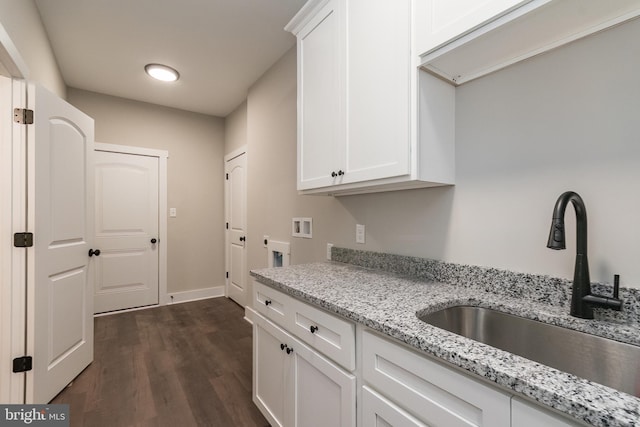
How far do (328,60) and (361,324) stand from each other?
1371mm

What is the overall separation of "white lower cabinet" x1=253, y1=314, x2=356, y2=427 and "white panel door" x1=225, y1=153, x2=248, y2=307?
205 centimetres

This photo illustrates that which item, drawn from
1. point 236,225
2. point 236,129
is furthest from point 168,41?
point 236,225

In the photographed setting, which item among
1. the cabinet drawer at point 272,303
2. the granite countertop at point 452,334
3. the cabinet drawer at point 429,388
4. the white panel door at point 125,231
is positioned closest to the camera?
the granite countertop at point 452,334

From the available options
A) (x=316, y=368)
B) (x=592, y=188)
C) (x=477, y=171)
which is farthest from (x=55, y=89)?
(x=592, y=188)

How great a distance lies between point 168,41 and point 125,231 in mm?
2357

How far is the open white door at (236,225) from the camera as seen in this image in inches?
151

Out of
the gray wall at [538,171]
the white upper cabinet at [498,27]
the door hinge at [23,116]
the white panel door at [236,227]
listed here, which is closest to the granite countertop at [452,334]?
the gray wall at [538,171]

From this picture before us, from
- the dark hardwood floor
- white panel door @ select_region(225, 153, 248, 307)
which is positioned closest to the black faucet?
the dark hardwood floor

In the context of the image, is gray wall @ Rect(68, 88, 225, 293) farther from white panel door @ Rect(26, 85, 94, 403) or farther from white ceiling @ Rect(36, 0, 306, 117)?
white panel door @ Rect(26, 85, 94, 403)

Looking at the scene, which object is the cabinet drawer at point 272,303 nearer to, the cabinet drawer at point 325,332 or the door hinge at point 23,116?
the cabinet drawer at point 325,332

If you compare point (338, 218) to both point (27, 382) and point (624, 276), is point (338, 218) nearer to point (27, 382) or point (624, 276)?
point (624, 276)

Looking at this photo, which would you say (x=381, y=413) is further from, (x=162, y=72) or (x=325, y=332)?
(x=162, y=72)

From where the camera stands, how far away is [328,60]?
1641 millimetres

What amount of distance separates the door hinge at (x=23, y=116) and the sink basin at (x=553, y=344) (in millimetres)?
2405
